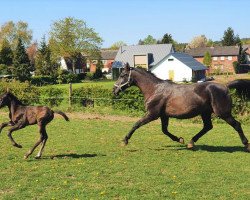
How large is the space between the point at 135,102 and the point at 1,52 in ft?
186

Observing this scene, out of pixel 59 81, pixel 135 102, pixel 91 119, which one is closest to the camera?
pixel 91 119

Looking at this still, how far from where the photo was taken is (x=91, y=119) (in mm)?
20375

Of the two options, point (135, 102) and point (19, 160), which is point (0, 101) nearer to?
point (19, 160)

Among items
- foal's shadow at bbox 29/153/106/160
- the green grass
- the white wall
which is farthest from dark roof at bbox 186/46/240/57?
foal's shadow at bbox 29/153/106/160

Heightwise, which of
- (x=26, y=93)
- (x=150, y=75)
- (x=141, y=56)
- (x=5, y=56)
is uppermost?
(x=5, y=56)

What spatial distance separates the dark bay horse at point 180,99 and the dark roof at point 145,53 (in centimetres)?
6466

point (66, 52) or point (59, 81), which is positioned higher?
point (66, 52)

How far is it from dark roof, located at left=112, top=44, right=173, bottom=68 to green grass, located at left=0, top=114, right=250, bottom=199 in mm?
63183

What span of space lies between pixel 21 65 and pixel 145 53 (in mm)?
25456

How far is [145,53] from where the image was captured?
7794 cm

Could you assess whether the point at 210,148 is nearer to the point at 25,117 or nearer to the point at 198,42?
the point at 25,117

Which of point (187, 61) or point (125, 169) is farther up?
point (187, 61)

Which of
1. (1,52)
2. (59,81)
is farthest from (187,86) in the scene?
(1,52)

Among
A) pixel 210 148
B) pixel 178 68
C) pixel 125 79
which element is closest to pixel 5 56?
pixel 178 68
